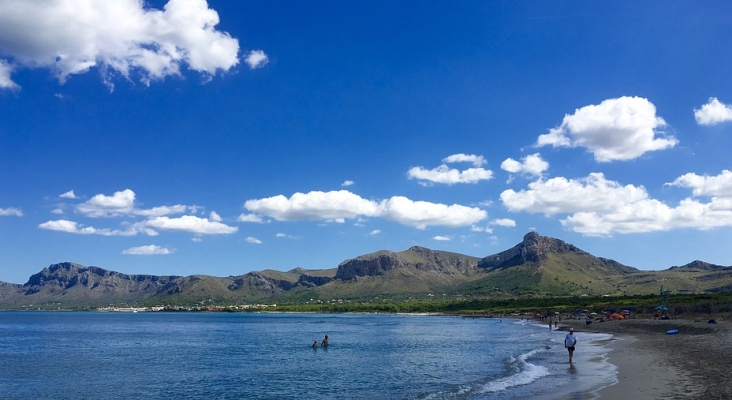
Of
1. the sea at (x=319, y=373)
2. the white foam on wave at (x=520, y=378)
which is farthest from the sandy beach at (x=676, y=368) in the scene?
the white foam on wave at (x=520, y=378)

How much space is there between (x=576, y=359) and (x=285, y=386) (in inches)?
1085

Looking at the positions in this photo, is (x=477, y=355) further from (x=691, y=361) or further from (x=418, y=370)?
(x=691, y=361)

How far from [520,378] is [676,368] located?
10.3 meters

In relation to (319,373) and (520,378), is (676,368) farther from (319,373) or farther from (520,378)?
(319,373)

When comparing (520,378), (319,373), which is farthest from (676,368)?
(319,373)

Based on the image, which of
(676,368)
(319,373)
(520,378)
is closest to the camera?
(676,368)

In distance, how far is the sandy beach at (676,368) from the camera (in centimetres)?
2575

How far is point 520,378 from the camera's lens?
38.1 meters

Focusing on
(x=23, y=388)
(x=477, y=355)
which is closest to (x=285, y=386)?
(x=23, y=388)

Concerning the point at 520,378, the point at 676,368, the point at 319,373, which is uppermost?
the point at 676,368

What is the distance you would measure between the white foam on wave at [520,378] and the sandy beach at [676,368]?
5763 mm

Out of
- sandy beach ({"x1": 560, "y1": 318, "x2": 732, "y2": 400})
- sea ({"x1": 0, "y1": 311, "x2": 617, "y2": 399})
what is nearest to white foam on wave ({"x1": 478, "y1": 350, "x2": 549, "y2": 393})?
sea ({"x1": 0, "y1": 311, "x2": 617, "y2": 399})

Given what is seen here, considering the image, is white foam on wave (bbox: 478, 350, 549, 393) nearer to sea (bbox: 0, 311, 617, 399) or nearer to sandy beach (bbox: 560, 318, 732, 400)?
sea (bbox: 0, 311, 617, 399)

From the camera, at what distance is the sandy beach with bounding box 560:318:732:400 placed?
25750mm
